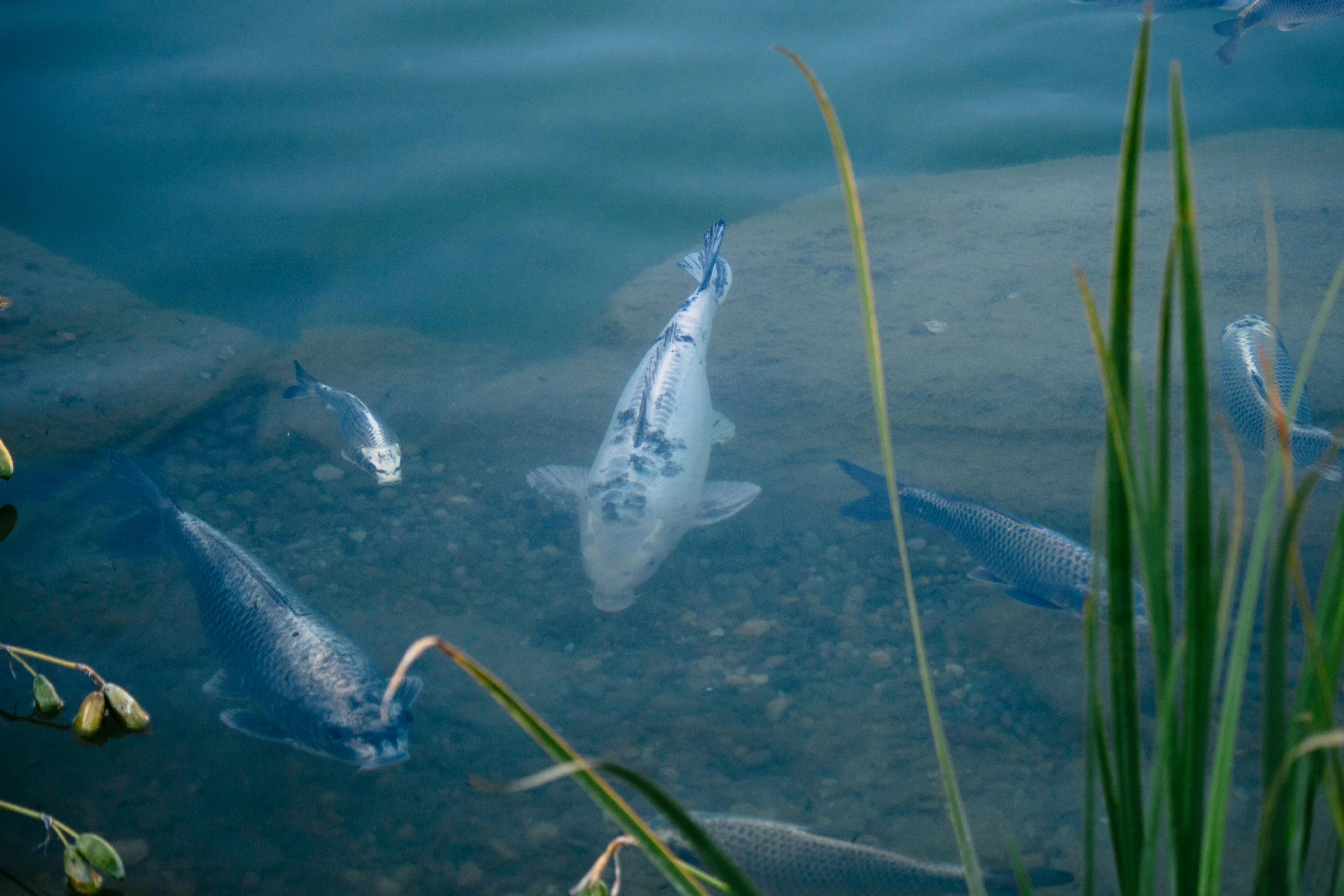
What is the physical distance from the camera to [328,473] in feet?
15.3

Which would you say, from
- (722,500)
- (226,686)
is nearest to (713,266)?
(722,500)

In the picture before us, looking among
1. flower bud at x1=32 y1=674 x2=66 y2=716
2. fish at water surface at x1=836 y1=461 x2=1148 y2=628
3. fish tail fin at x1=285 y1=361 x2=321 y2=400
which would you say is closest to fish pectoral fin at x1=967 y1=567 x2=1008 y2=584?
fish at water surface at x1=836 y1=461 x2=1148 y2=628

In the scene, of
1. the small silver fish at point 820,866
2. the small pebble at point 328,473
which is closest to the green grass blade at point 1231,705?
the small silver fish at point 820,866

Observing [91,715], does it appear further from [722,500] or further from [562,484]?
[722,500]

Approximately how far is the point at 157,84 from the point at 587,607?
6.15 metres

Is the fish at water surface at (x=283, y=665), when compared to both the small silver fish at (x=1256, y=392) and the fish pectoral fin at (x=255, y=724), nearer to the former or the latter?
the fish pectoral fin at (x=255, y=724)

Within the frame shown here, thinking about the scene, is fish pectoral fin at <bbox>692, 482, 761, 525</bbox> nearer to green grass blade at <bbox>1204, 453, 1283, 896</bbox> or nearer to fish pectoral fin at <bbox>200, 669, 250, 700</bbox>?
fish pectoral fin at <bbox>200, 669, 250, 700</bbox>

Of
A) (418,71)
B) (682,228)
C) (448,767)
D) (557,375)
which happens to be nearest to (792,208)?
(682,228)

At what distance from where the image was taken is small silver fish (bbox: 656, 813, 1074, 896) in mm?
2629

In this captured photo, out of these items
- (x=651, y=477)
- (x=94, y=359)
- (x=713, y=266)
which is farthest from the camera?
(x=94, y=359)

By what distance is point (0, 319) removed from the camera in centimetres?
537

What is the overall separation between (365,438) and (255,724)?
1.48 metres

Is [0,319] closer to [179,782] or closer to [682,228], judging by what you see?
[179,782]

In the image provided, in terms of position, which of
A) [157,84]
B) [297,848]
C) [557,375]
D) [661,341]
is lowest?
[297,848]
